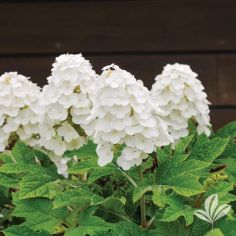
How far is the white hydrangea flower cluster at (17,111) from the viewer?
6.78 ft

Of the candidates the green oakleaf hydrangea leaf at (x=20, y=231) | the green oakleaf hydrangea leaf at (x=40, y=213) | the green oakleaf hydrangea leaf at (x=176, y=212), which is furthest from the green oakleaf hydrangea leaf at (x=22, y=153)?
the green oakleaf hydrangea leaf at (x=176, y=212)

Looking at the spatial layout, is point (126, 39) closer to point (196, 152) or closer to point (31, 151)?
point (31, 151)

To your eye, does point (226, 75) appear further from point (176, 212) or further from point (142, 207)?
point (176, 212)

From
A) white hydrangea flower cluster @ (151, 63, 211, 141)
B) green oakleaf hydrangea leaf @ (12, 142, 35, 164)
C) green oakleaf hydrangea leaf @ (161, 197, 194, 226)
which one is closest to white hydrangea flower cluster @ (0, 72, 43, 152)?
green oakleaf hydrangea leaf @ (12, 142, 35, 164)

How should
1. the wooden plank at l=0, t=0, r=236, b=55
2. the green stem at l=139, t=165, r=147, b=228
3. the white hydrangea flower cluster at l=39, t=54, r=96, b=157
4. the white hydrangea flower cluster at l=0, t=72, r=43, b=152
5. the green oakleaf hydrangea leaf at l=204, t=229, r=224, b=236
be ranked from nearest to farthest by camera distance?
the green oakleaf hydrangea leaf at l=204, t=229, r=224, b=236 < the green stem at l=139, t=165, r=147, b=228 < the white hydrangea flower cluster at l=39, t=54, r=96, b=157 < the white hydrangea flower cluster at l=0, t=72, r=43, b=152 < the wooden plank at l=0, t=0, r=236, b=55

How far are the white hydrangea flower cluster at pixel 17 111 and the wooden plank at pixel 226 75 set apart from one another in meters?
1.80

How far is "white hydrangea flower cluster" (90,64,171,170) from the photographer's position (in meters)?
1.57

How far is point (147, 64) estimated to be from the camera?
3.79 metres

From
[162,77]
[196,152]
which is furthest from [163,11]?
→ [196,152]

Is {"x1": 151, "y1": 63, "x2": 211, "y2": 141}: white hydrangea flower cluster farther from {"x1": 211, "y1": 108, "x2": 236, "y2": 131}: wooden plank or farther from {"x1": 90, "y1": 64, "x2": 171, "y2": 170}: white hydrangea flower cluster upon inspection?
{"x1": 211, "y1": 108, "x2": 236, "y2": 131}: wooden plank

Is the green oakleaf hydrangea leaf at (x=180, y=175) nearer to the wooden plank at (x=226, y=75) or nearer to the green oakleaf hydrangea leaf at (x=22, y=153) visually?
the green oakleaf hydrangea leaf at (x=22, y=153)

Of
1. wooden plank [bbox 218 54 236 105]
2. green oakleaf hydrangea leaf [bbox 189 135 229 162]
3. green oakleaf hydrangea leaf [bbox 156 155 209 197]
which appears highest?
wooden plank [bbox 218 54 236 105]

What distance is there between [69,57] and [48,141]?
0.76 ft

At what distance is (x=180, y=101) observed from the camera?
2.11 meters
